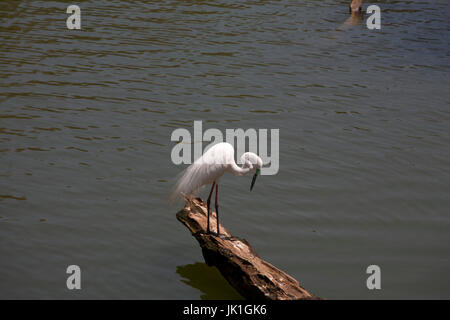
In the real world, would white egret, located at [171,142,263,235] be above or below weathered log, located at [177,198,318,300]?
above

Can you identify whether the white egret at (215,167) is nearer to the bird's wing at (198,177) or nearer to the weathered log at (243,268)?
the bird's wing at (198,177)

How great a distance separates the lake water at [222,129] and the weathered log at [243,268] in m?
0.60

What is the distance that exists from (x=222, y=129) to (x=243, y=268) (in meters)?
5.29

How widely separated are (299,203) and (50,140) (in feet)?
16.3

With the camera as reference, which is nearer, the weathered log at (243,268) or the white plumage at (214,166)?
the weathered log at (243,268)

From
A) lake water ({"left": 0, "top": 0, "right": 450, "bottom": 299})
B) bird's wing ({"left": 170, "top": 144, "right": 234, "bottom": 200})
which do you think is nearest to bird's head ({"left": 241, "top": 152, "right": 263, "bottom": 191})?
bird's wing ({"left": 170, "top": 144, "right": 234, "bottom": 200})

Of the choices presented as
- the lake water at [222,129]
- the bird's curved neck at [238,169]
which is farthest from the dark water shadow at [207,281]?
the bird's curved neck at [238,169]

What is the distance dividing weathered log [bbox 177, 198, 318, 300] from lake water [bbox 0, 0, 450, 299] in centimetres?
60

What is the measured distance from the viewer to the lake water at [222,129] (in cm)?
724

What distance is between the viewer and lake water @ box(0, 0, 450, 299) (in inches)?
285

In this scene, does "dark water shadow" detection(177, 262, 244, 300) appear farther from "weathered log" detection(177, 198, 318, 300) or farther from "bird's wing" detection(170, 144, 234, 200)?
"bird's wing" detection(170, 144, 234, 200)

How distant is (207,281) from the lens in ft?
23.3

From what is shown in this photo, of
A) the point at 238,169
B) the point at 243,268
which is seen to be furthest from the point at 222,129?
the point at 243,268
